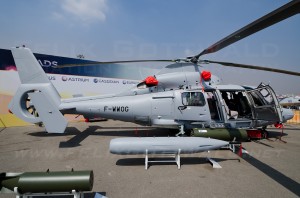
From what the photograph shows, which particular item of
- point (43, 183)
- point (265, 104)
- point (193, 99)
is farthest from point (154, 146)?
point (265, 104)

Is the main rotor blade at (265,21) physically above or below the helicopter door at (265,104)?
above

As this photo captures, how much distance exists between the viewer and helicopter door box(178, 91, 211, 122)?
8867mm

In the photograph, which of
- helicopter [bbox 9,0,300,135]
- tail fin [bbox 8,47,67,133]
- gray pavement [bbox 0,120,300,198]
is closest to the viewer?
gray pavement [bbox 0,120,300,198]

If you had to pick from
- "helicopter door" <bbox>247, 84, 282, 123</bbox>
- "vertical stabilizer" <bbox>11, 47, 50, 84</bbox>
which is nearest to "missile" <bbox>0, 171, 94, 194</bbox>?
"vertical stabilizer" <bbox>11, 47, 50, 84</bbox>

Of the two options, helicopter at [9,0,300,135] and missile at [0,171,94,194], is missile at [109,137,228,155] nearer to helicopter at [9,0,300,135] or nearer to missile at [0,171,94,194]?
missile at [0,171,94,194]

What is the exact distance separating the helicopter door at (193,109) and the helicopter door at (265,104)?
240cm

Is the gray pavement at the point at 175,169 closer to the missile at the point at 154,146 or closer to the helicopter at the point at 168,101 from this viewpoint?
the missile at the point at 154,146

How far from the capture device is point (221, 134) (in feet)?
25.5

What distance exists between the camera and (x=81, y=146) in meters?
8.56

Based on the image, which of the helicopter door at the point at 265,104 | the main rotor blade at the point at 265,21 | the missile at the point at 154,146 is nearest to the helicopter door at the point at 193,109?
the helicopter door at the point at 265,104

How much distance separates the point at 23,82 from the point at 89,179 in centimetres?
690

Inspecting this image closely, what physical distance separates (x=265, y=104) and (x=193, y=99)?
137 inches

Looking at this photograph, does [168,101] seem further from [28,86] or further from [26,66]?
[26,66]

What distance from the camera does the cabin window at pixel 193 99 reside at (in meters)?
8.95
